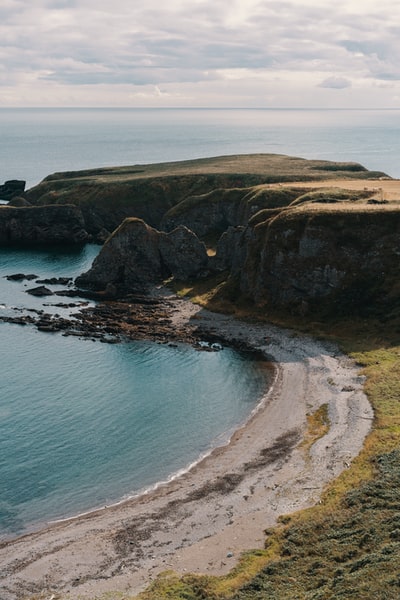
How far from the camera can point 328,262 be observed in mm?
96750

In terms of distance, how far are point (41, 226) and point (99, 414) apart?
104 metres

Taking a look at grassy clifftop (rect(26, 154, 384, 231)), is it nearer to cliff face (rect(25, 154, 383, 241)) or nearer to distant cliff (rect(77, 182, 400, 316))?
cliff face (rect(25, 154, 383, 241))

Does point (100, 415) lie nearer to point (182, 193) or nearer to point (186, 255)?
point (186, 255)

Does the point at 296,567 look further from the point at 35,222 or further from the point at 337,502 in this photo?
the point at 35,222

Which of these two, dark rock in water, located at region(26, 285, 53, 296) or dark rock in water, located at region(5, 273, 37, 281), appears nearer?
dark rock in water, located at region(26, 285, 53, 296)

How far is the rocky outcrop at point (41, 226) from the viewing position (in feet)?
532

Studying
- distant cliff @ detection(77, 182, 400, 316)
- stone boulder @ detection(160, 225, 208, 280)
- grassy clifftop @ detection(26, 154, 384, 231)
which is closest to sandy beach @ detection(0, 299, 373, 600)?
distant cliff @ detection(77, 182, 400, 316)

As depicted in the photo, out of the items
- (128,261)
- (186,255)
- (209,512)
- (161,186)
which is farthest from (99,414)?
(161,186)

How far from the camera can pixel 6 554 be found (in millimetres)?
45875

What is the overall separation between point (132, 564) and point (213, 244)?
328 feet

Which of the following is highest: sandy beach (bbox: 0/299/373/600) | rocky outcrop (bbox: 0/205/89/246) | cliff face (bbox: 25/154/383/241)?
cliff face (bbox: 25/154/383/241)

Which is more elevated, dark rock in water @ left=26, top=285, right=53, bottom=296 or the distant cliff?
the distant cliff

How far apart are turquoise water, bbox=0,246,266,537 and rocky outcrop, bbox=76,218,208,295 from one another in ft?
79.9

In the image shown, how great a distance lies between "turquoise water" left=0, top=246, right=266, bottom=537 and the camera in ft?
181
